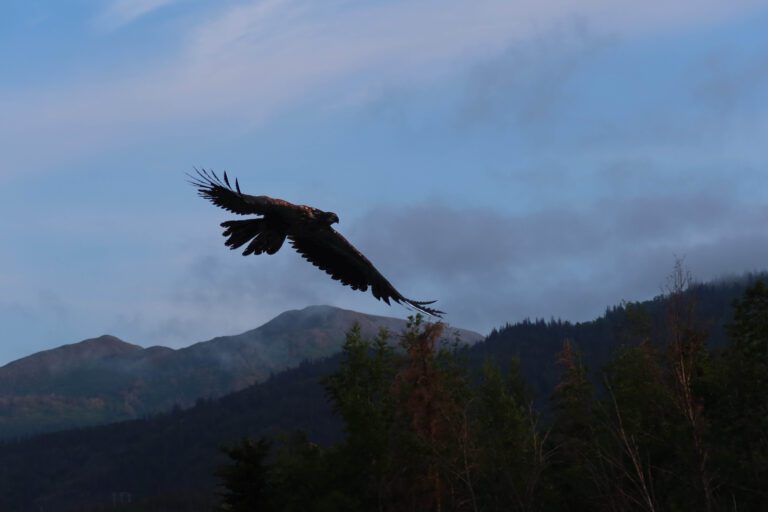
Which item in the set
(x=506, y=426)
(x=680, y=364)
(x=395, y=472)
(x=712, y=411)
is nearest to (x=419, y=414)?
(x=395, y=472)

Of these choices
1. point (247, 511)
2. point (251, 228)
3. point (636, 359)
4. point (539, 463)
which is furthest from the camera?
point (636, 359)

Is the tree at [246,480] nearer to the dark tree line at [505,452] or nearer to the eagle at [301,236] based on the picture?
the dark tree line at [505,452]

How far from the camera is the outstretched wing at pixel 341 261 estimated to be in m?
23.3

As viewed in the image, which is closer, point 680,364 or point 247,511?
point 680,364

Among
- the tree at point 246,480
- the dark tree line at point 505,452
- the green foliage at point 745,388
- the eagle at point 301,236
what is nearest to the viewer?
the eagle at point 301,236

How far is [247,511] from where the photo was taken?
4972 centimetres

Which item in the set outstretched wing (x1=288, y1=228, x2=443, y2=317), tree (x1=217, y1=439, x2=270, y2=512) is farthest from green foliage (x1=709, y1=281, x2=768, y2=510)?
outstretched wing (x1=288, y1=228, x2=443, y2=317)

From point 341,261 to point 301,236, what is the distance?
3.67 ft

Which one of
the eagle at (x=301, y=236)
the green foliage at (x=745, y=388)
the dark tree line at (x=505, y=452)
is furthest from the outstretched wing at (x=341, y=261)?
the green foliage at (x=745, y=388)

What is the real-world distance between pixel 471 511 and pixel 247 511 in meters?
8.55

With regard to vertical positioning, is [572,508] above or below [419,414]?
below

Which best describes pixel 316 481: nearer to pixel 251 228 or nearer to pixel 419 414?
pixel 419 414

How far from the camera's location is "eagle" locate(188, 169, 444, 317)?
21.2 meters

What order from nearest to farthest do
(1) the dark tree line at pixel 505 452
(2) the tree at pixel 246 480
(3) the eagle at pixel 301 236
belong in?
(3) the eagle at pixel 301 236
(1) the dark tree line at pixel 505 452
(2) the tree at pixel 246 480
